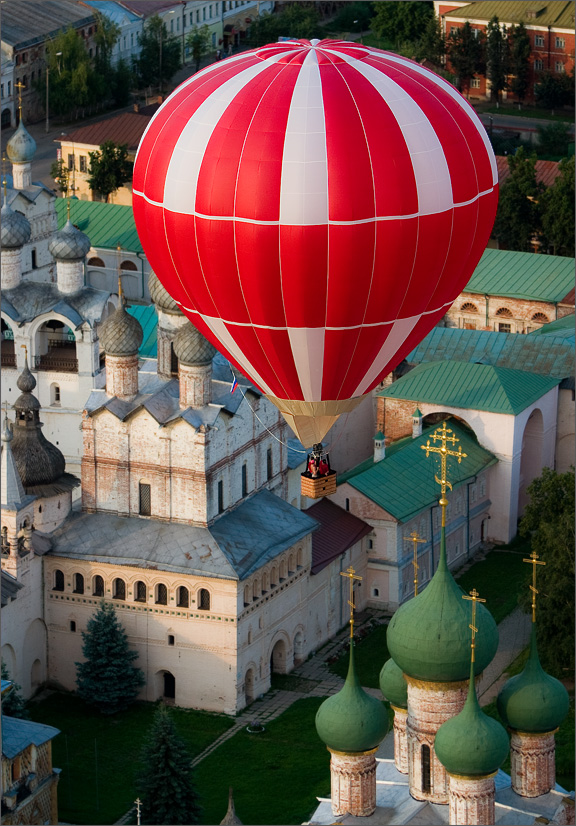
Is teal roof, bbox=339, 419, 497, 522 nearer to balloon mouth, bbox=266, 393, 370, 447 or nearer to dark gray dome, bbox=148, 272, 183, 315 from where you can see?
dark gray dome, bbox=148, 272, 183, 315

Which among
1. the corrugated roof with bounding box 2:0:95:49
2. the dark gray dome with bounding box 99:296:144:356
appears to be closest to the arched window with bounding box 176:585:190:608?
the dark gray dome with bounding box 99:296:144:356

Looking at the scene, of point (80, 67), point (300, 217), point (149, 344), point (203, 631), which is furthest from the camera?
point (80, 67)

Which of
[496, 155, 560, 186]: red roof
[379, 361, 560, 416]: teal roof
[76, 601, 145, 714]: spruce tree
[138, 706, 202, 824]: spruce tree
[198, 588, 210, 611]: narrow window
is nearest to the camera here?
[138, 706, 202, 824]: spruce tree

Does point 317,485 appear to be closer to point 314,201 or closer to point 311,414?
point 311,414

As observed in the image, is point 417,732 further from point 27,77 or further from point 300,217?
point 27,77

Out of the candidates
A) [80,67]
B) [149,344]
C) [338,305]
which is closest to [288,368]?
[338,305]

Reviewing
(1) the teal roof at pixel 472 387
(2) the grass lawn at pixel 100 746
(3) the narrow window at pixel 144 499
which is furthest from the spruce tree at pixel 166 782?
(1) the teal roof at pixel 472 387

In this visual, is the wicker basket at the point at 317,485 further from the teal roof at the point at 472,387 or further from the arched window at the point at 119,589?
the teal roof at the point at 472,387
